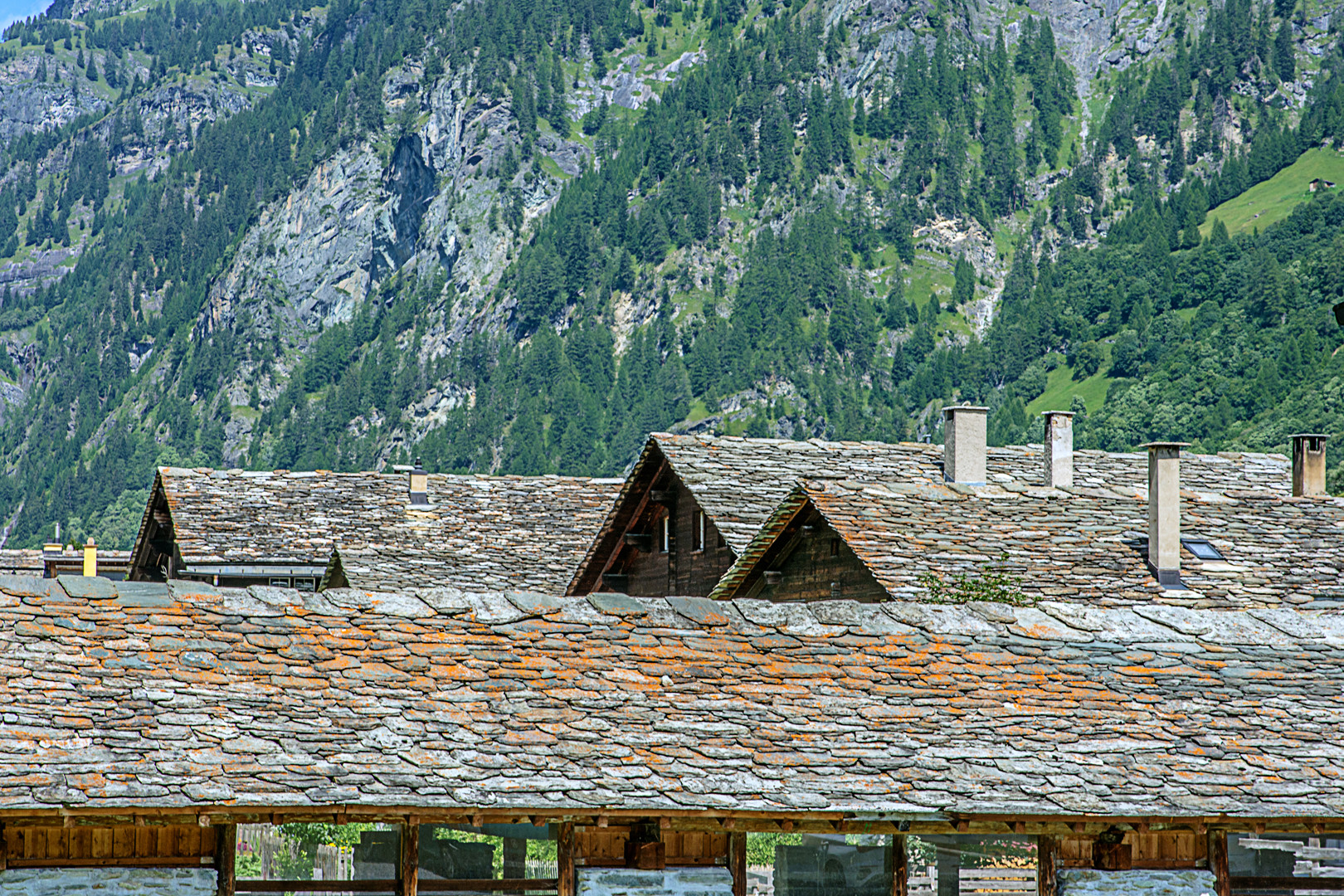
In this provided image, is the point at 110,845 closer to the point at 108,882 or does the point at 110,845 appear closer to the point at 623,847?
the point at 108,882

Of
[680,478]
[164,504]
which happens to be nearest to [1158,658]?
[680,478]

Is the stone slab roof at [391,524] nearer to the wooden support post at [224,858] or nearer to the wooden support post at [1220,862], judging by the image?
the wooden support post at [224,858]

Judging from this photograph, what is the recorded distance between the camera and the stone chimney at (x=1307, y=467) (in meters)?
29.5

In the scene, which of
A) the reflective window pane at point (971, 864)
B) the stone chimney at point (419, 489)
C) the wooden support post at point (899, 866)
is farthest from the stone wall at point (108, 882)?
the stone chimney at point (419, 489)

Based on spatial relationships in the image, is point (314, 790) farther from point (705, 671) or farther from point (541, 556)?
point (541, 556)

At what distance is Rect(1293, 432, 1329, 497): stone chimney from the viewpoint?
96.6 ft

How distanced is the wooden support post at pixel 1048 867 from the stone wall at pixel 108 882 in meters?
5.78

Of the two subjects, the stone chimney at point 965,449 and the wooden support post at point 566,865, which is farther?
the stone chimney at point 965,449

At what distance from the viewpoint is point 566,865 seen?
36.8ft

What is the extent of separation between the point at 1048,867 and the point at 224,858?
5.76 m

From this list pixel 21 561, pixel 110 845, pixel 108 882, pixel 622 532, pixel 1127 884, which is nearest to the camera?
pixel 108 882

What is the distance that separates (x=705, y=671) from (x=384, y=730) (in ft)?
8.74

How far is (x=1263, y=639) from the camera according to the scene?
14039mm

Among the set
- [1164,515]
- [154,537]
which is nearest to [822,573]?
[1164,515]
